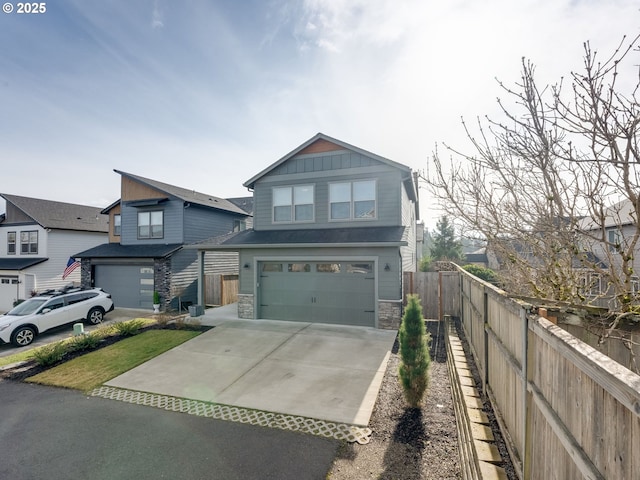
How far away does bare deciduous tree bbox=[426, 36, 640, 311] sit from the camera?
2.85m

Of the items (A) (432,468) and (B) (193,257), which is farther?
(B) (193,257)

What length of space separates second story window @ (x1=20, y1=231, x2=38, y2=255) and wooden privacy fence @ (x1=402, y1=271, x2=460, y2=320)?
23.3m

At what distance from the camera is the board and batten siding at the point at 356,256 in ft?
34.6

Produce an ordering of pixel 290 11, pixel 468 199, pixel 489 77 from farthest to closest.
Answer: pixel 290 11, pixel 468 199, pixel 489 77

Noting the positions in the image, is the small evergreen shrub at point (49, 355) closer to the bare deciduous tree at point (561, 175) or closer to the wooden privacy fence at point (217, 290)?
the wooden privacy fence at point (217, 290)

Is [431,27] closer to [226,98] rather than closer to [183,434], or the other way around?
[226,98]

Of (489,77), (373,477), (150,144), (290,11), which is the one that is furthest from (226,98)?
(373,477)

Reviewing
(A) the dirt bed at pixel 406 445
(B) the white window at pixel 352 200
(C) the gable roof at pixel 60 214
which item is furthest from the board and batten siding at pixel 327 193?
(C) the gable roof at pixel 60 214

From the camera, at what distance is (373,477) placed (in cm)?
370

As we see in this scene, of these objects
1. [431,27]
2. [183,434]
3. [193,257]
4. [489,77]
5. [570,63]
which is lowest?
[183,434]

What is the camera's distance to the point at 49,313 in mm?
11039

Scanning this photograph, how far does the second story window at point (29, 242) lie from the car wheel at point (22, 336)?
12.8m

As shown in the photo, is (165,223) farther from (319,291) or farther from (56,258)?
(319,291)

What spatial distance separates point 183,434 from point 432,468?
3661mm
